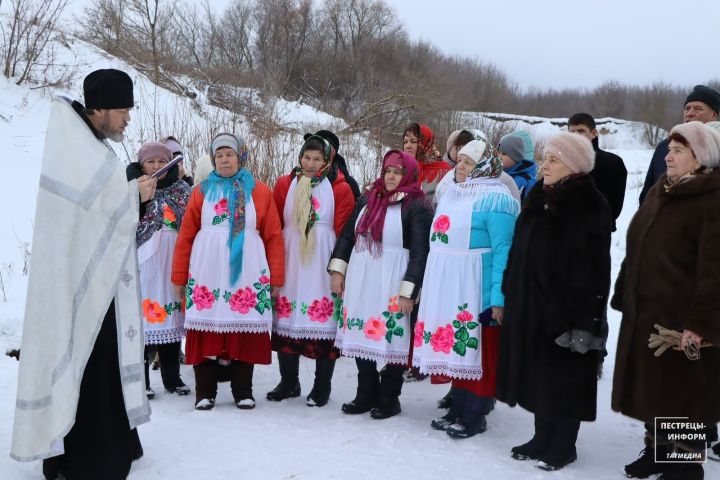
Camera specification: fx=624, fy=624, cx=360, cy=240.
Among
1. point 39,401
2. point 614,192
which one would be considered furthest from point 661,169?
point 39,401

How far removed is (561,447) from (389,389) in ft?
4.14

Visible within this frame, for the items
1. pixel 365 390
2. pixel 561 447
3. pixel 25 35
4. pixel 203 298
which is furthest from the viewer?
pixel 25 35

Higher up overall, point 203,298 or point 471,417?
point 203,298

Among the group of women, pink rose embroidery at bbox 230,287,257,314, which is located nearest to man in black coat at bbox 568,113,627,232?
the group of women

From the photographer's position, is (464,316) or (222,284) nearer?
(464,316)

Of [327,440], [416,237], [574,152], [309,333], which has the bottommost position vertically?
[327,440]

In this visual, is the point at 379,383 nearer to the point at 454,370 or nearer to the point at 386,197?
the point at 454,370

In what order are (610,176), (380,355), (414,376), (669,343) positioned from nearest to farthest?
(669,343) → (380,355) → (610,176) → (414,376)

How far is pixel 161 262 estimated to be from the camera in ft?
15.3

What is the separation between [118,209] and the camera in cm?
307

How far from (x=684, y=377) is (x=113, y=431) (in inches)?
113

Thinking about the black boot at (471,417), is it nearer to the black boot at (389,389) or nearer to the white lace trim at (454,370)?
the white lace trim at (454,370)

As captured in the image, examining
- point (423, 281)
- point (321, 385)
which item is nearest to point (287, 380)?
point (321, 385)

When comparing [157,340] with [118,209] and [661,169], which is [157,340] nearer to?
[118,209]
